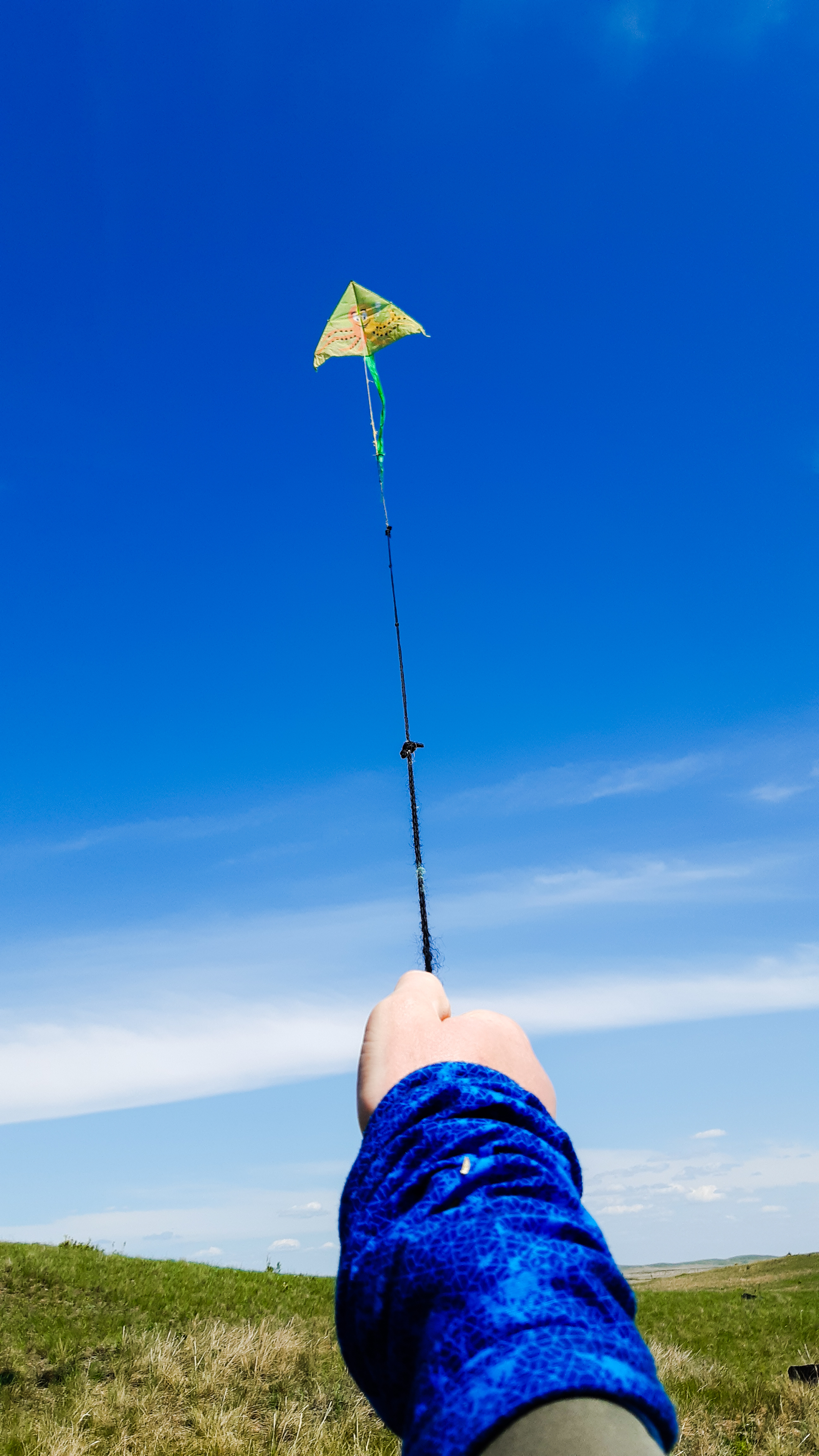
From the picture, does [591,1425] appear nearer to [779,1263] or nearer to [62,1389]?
[62,1389]

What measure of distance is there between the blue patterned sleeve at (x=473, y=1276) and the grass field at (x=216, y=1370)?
872 cm

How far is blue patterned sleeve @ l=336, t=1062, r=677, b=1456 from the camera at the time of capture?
0.83 meters

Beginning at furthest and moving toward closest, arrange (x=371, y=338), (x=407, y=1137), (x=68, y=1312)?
(x=68, y=1312), (x=371, y=338), (x=407, y=1137)

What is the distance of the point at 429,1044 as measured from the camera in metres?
1.32

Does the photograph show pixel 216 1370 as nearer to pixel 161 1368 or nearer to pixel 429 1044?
pixel 161 1368

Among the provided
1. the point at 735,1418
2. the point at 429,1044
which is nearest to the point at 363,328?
the point at 429,1044

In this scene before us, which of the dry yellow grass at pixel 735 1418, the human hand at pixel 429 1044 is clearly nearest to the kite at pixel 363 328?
the human hand at pixel 429 1044

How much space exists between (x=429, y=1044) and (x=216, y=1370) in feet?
37.7

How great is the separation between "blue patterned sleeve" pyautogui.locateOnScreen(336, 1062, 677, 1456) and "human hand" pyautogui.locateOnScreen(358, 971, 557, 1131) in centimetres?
7

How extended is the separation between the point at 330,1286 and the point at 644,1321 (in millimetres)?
6576

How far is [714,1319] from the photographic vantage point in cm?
1816

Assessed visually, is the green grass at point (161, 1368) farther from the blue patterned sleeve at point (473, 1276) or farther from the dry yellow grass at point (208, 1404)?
the blue patterned sleeve at point (473, 1276)

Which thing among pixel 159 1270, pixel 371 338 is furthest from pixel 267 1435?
pixel 371 338

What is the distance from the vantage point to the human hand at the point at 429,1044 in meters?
1.29
